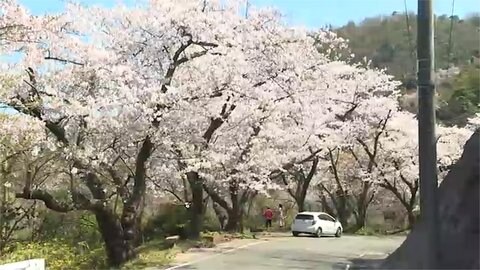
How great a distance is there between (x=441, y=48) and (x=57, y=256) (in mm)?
15526

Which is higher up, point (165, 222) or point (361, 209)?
point (361, 209)

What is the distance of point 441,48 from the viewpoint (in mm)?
12992

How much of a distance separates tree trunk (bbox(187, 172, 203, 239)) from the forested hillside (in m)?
8.17

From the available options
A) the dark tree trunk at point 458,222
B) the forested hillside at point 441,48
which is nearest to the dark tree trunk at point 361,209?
the forested hillside at point 441,48

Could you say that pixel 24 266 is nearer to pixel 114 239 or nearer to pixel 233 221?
pixel 114 239

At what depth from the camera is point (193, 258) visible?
2008 cm

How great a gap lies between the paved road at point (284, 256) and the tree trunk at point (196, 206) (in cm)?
221

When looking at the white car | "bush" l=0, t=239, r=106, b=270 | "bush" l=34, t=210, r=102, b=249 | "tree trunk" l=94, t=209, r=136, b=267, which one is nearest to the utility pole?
"tree trunk" l=94, t=209, r=136, b=267

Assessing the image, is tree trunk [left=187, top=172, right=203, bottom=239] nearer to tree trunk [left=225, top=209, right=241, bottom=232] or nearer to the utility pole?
tree trunk [left=225, top=209, right=241, bottom=232]

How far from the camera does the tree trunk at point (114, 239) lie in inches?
731

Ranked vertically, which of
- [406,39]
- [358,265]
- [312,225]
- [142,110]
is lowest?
[358,265]

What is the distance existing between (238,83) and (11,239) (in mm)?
14413

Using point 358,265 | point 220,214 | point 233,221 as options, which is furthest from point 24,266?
point 220,214

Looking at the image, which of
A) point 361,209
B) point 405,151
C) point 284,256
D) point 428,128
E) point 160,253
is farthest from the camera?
point 361,209
